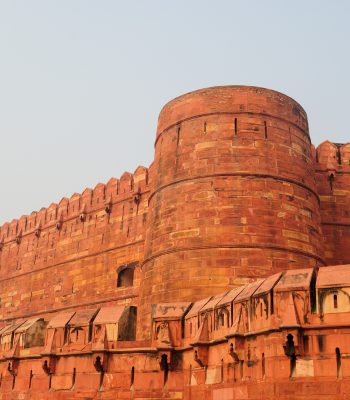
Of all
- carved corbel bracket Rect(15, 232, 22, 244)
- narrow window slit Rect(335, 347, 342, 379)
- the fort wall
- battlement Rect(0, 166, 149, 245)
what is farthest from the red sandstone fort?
carved corbel bracket Rect(15, 232, 22, 244)

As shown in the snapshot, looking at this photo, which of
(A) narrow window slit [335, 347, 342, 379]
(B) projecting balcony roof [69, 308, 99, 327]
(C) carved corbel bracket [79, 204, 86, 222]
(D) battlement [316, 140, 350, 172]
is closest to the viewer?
(A) narrow window slit [335, 347, 342, 379]

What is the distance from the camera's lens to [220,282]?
978cm

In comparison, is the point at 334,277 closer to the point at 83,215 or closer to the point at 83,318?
the point at 83,318

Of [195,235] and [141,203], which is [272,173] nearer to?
[195,235]

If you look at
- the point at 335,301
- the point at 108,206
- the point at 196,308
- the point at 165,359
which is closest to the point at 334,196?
the point at 196,308

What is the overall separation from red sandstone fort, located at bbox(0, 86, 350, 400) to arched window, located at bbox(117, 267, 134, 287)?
3 centimetres

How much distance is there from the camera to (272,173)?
10.6 metres

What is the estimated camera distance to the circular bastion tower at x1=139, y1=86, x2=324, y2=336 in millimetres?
10000

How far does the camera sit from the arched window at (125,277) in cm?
1464

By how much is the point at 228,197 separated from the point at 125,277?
17.8 ft

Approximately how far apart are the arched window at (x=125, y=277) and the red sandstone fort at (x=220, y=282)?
0.09 ft

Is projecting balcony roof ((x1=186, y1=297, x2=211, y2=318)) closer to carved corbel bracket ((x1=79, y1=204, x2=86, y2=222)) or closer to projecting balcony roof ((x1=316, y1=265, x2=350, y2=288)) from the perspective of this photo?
projecting balcony roof ((x1=316, y1=265, x2=350, y2=288))

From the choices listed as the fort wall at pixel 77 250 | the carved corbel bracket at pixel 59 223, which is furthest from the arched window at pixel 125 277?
the carved corbel bracket at pixel 59 223

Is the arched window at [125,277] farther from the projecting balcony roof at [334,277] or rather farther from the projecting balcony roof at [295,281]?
the projecting balcony roof at [334,277]
